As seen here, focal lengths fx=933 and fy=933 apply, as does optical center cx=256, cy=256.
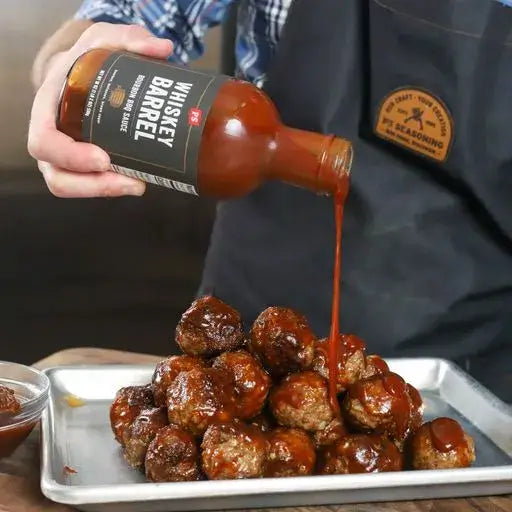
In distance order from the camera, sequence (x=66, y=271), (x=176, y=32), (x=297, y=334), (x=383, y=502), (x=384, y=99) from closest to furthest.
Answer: (x=383, y=502), (x=297, y=334), (x=384, y=99), (x=176, y=32), (x=66, y=271)

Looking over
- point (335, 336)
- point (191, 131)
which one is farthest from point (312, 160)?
point (335, 336)

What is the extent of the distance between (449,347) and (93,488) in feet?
3.32

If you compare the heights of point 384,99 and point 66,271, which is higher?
point 384,99

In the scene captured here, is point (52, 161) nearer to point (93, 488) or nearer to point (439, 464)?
point (93, 488)

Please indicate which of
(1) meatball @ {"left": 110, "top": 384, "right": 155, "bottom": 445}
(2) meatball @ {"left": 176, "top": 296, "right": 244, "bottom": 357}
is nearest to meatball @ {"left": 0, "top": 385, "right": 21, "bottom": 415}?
(1) meatball @ {"left": 110, "top": 384, "right": 155, "bottom": 445}

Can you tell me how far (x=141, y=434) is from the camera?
1.37 m

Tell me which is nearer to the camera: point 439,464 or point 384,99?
point 439,464

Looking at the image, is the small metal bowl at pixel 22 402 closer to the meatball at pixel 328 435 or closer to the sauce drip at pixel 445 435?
the meatball at pixel 328 435

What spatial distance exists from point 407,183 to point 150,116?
0.72m

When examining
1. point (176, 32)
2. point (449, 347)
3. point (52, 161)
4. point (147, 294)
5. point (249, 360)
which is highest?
point (176, 32)

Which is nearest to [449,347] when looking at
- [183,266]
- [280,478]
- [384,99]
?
[384,99]

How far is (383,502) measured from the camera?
4.37 ft

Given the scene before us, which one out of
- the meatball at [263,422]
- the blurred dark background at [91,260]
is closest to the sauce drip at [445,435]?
the meatball at [263,422]

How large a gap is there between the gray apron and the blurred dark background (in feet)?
4.11
